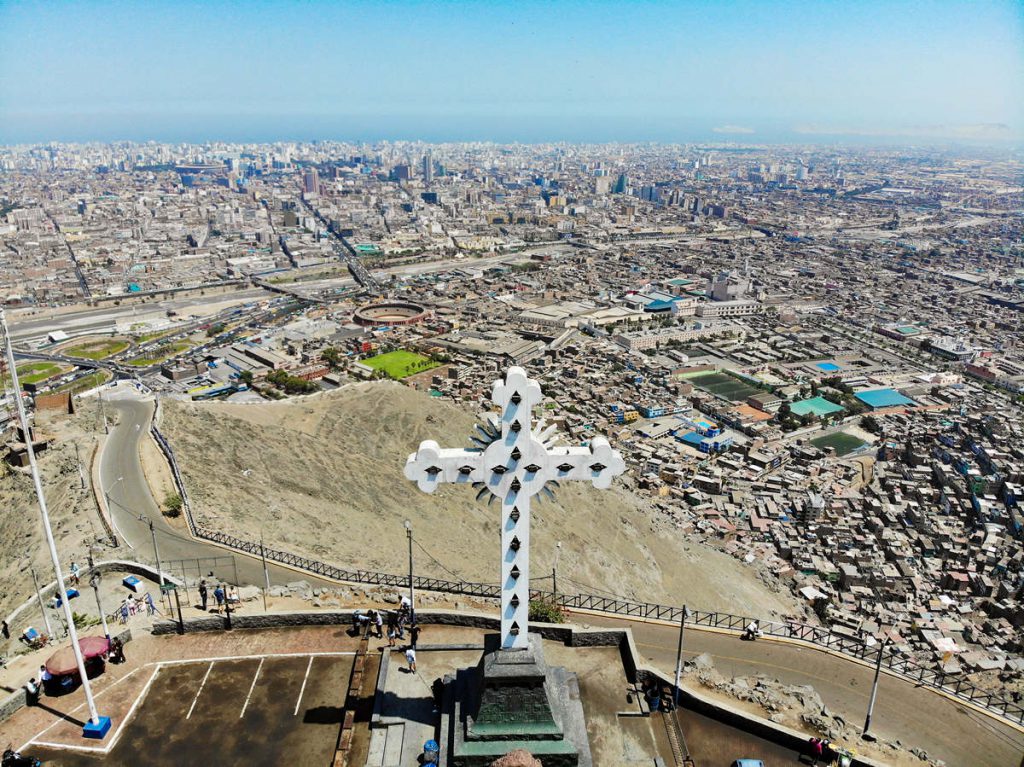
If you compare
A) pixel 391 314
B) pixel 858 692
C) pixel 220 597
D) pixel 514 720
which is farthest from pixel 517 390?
pixel 391 314

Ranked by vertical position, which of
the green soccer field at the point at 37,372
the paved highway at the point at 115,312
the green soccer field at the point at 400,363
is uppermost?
the paved highway at the point at 115,312

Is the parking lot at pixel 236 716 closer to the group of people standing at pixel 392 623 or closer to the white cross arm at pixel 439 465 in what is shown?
the group of people standing at pixel 392 623

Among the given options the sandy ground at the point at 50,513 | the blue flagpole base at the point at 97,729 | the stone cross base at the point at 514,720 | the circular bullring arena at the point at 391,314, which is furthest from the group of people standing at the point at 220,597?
the circular bullring arena at the point at 391,314

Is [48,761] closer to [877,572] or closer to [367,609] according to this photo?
[367,609]

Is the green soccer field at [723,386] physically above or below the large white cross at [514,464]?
below

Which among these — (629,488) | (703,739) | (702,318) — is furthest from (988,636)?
(702,318)

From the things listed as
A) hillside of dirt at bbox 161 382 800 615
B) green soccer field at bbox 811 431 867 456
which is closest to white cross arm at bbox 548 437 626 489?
hillside of dirt at bbox 161 382 800 615

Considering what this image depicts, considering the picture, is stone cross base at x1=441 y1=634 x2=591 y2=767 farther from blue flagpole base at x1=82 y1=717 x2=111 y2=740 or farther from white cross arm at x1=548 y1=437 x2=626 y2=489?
blue flagpole base at x1=82 y1=717 x2=111 y2=740
